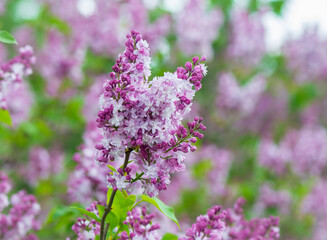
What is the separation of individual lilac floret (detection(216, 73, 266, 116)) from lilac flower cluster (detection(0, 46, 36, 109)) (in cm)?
403

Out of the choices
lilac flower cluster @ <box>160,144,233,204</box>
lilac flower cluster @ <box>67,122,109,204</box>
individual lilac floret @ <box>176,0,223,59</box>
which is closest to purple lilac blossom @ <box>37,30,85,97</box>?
individual lilac floret @ <box>176,0,223,59</box>

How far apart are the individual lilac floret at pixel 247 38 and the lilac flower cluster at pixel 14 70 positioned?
4.58 m

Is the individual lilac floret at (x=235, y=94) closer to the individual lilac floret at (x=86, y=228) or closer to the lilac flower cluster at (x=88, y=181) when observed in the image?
the lilac flower cluster at (x=88, y=181)

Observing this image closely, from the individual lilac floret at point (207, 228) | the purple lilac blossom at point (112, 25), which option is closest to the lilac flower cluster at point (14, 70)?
the individual lilac floret at point (207, 228)

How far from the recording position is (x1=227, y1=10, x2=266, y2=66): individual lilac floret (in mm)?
6512

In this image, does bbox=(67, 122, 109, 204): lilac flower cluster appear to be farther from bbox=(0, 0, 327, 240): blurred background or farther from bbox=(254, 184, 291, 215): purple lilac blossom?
bbox=(254, 184, 291, 215): purple lilac blossom

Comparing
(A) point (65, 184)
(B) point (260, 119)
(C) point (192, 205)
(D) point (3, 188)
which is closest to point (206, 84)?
(B) point (260, 119)

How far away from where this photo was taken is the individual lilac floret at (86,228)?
171 cm

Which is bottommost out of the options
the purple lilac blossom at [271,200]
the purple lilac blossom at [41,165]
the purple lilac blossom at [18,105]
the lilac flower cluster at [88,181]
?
the lilac flower cluster at [88,181]

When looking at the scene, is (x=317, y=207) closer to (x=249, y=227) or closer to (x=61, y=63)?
(x=61, y=63)

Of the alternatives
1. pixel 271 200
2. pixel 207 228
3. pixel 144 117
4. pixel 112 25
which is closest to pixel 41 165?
pixel 112 25

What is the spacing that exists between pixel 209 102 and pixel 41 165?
2736 mm

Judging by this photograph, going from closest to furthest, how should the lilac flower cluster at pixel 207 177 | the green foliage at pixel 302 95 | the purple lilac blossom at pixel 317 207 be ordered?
the lilac flower cluster at pixel 207 177 → the purple lilac blossom at pixel 317 207 → the green foliage at pixel 302 95

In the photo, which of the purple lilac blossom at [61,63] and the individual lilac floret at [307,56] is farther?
the individual lilac floret at [307,56]
